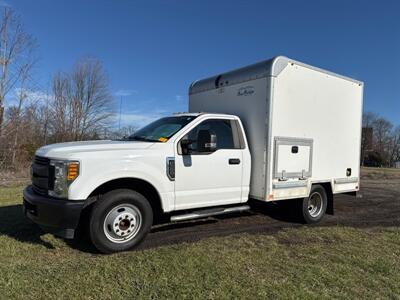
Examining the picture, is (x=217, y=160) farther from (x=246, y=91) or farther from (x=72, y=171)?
Answer: (x=72, y=171)

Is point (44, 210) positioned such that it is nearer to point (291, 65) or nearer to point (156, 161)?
point (156, 161)

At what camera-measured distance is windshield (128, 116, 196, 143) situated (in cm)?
537

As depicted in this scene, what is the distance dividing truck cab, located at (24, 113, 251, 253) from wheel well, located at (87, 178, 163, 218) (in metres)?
0.01

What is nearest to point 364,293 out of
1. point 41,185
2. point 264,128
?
point 264,128

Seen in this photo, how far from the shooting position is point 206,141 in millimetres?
5250

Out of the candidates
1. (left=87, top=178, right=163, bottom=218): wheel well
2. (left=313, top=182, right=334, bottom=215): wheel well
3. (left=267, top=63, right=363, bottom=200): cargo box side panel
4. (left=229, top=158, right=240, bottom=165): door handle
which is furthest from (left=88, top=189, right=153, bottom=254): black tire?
(left=313, top=182, right=334, bottom=215): wheel well

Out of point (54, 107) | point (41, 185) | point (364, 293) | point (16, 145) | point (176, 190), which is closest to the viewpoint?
point (364, 293)

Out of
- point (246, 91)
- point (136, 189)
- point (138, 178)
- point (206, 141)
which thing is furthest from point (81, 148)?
point (246, 91)

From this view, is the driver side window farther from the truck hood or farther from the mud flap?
the mud flap

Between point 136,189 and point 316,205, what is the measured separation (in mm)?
4109

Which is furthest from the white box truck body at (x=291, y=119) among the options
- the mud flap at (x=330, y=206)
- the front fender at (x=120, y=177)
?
the front fender at (x=120, y=177)

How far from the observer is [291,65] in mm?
6191

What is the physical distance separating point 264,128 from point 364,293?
306 centimetres

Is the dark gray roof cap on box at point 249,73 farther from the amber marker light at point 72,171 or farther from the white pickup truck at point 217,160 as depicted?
the amber marker light at point 72,171
